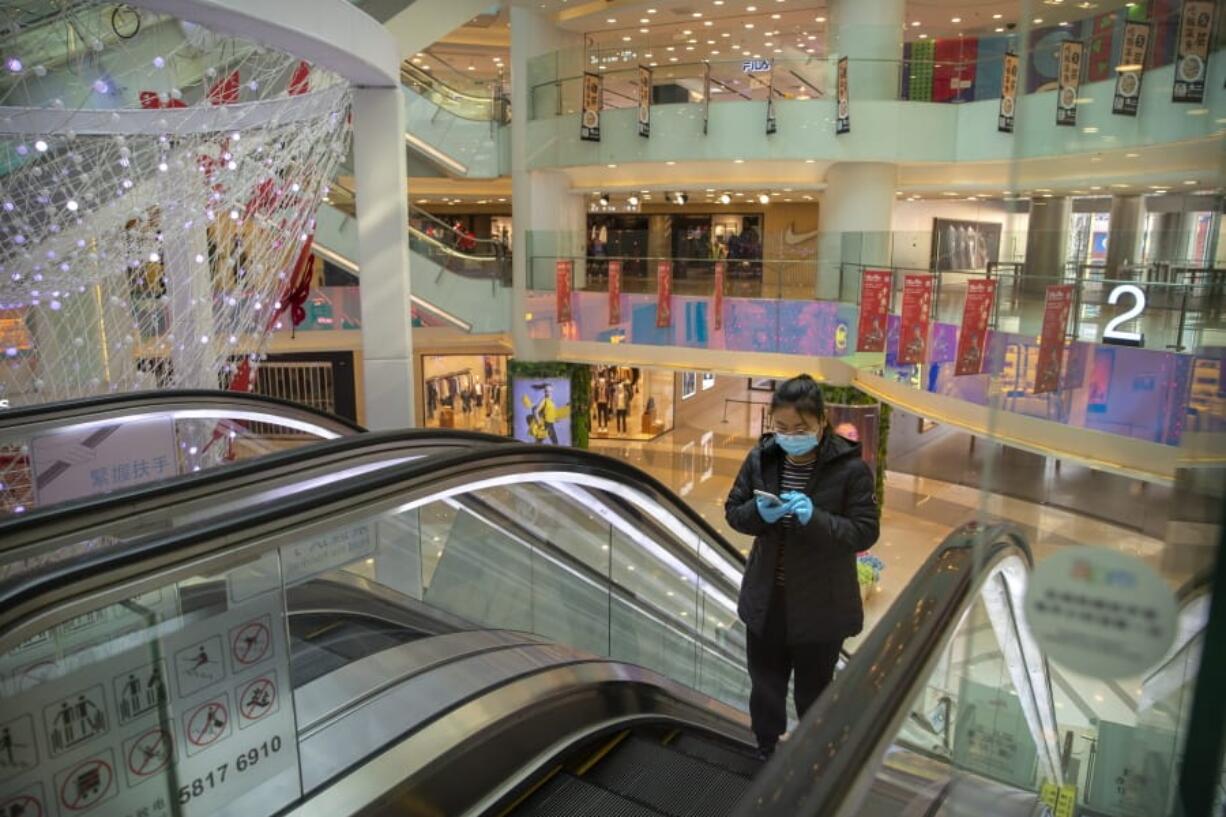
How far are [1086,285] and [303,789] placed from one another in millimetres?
2260

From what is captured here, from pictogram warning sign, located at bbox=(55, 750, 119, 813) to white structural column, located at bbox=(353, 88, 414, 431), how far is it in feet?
16.0

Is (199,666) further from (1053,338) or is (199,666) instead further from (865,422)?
(865,422)

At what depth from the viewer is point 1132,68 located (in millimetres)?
1247

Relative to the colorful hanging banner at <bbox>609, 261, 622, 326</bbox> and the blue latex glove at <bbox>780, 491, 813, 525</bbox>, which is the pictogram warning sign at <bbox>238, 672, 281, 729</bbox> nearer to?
the blue latex glove at <bbox>780, 491, 813, 525</bbox>

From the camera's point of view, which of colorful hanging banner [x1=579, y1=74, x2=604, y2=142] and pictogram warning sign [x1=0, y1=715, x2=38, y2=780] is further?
colorful hanging banner [x1=579, y1=74, x2=604, y2=142]

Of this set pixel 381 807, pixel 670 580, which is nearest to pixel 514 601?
pixel 670 580

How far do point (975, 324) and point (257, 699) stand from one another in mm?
8567

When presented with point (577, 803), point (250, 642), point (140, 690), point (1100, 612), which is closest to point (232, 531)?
point (250, 642)

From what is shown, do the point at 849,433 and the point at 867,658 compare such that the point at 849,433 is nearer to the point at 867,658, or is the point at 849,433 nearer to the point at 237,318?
the point at 237,318

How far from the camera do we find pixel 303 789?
2334mm

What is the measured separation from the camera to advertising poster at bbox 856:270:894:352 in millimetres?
11336

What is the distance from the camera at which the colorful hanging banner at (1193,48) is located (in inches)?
40.8

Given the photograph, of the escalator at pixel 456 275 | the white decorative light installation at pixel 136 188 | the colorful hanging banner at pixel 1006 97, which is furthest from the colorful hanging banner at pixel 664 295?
the white decorative light installation at pixel 136 188

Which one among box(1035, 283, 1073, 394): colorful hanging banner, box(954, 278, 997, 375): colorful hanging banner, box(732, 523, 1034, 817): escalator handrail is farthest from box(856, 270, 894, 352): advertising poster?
box(732, 523, 1034, 817): escalator handrail
